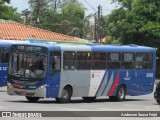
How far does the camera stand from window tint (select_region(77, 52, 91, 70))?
25656mm

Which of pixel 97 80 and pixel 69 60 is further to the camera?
pixel 97 80

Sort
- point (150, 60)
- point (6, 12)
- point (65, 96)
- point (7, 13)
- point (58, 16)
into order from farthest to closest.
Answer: point (58, 16)
point (7, 13)
point (6, 12)
point (150, 60)
point (65, 96)

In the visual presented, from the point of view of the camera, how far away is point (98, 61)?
88.1 ft

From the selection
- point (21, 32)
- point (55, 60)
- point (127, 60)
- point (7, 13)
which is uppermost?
point (7, 13)

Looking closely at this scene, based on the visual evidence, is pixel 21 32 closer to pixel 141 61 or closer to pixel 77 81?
pixel 141 61

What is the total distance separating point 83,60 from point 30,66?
117 inches

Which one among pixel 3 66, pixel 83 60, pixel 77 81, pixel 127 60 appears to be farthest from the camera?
pixel 3 66

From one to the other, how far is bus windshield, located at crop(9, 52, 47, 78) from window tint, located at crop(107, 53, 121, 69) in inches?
176

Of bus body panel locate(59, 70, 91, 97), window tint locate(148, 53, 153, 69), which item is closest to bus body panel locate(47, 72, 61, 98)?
bus body panel locate(59, 70, 91, 97)

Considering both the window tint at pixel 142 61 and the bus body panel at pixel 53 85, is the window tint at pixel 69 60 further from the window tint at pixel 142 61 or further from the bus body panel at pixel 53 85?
the window tint at pixel 142 61

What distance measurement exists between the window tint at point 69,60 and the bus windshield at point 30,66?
45.6 inches

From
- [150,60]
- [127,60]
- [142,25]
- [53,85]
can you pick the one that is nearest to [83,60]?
[53,85]

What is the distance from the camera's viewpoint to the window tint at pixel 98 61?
26.6m

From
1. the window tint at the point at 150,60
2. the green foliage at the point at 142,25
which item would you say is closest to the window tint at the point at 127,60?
the window tint at the point at 150,60
